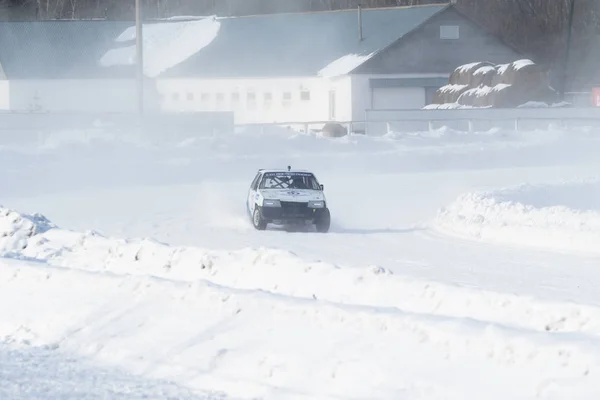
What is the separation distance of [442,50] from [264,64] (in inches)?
423

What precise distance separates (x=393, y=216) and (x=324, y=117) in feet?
138

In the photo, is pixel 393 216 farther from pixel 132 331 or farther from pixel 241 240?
pixel 132 331

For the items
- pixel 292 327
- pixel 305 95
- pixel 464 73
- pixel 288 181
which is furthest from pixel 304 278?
pixel 305 95

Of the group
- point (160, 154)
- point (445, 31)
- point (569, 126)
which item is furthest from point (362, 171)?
point (445, 31)

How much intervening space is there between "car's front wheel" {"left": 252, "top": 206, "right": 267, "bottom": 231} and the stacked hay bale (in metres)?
41.6

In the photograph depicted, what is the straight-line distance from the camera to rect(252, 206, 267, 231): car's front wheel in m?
23.1

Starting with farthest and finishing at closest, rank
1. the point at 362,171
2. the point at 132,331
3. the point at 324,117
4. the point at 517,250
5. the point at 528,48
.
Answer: the point at 528,48, the point at 324,117, the point at 362,171, the point at 517,250, the point at 132,331

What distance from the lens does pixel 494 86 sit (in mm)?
64812

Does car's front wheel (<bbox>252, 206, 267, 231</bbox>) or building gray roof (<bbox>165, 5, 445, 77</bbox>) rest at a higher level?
building gray roof (<bbox>165, 5, 445, 77</bbox>)

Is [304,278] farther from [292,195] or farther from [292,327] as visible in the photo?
[292,195]

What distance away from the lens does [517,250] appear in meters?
20.0

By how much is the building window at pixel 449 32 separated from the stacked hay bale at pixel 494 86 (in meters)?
4.72

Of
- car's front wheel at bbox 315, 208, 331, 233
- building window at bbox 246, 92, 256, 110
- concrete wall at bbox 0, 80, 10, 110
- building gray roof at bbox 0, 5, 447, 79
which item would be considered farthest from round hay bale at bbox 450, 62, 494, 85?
car's front wheel at bbox 315, 208, 331, 233

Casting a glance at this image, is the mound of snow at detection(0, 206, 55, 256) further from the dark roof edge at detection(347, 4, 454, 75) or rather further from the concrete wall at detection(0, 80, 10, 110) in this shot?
the concrete wall at detection(0, 80, 10, 110)
